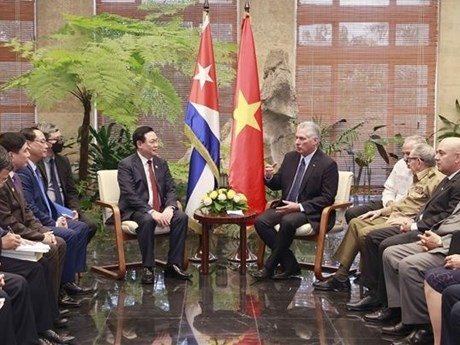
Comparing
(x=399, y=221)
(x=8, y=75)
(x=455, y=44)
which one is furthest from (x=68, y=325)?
(x=455, y=44)

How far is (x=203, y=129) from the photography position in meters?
6.45

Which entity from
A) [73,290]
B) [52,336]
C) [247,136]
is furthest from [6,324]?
[247,136]

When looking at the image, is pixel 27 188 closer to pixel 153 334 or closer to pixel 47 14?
pixel 153 334

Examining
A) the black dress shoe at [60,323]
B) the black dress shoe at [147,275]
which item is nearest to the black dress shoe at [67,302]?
the black dress shoe at [60,323]

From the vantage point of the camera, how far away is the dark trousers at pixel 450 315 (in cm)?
325

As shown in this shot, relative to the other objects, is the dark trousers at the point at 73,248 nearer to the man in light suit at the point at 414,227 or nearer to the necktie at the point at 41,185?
the necktie at the point at 41,185

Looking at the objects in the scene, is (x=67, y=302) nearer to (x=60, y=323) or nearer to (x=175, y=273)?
(x=60, y=323)

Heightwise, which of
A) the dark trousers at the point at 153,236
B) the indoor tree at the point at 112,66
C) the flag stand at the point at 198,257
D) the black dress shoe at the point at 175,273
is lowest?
the flag stand at the point at 198,257

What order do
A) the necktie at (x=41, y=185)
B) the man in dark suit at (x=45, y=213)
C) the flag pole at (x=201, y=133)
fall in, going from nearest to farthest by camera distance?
the man in dark suit at (x=45, y=213) → the necktie at (x=41, y=185) → the flag pole at (x=201, y=133)

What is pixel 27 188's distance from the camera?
4938 mm

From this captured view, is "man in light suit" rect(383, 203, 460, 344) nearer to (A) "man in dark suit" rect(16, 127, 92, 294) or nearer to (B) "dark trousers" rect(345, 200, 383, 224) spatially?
(B) "dark trousers" rect(345, 200, 383, 224)

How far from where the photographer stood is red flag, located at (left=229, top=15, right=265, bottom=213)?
638 centimetres

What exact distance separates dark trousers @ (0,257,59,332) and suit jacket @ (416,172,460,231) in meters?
2.37

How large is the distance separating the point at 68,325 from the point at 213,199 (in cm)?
182
